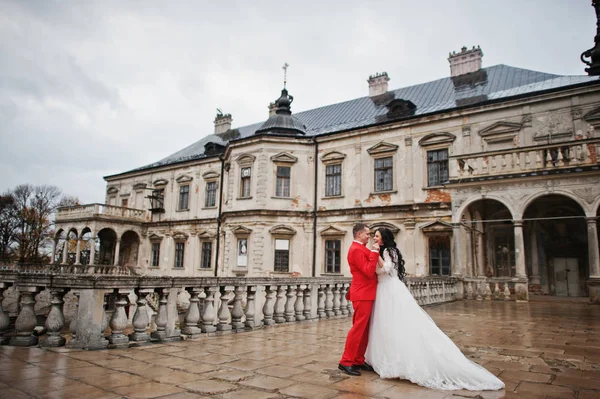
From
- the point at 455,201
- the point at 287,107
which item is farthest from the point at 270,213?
the point at 455,201

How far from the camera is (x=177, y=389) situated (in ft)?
11.8

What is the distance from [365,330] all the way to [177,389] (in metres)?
2.09

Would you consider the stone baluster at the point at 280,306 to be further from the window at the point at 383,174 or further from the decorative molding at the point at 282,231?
the decorative molding at the point at 282,231

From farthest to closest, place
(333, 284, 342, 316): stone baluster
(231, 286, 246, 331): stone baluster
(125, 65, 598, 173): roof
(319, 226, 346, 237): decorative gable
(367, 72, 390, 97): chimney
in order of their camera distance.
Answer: (367, 72, 390, 97): chimney < (319, 226, 346, 237): decorative gable < (125, 65, 598, 173): roof < (333, 284, 342, 316): stone baluster < (231, 286, 246, 331): stone baluster

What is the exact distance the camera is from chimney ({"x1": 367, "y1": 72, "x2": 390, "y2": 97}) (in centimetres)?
2603

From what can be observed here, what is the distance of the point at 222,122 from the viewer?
35.0m

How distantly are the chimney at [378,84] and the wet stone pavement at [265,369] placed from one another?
21.2m

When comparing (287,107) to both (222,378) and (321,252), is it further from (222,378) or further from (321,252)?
(222,378)

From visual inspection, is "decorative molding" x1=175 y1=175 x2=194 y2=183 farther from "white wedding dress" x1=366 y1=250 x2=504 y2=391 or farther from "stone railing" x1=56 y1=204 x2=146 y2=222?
"white wedding dress" x1=366 y1=250 x2=504 y2=391

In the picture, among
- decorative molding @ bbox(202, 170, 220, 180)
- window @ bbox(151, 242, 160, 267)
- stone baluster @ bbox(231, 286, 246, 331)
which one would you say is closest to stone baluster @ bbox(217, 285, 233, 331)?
stone baluster @ bbox(231, 286, 246, 331)

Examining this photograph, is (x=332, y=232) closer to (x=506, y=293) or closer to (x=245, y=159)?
(x=245, y=159)

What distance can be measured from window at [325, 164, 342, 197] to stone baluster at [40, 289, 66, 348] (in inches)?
701

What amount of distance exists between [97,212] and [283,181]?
1459 centimetres

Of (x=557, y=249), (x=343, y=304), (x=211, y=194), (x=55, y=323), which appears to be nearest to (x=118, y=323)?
(x=55, y=323)
